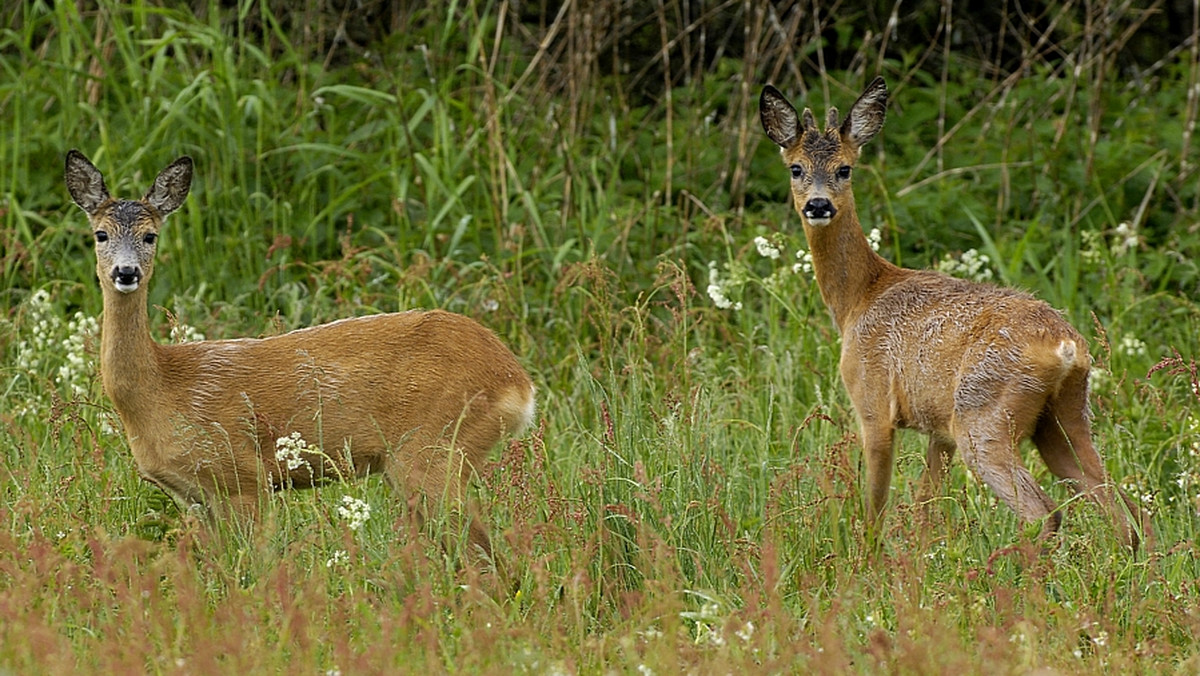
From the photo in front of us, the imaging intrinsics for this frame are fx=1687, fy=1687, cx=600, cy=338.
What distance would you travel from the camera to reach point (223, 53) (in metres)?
7.86

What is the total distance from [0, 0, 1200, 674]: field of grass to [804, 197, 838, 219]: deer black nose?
0.49 meters

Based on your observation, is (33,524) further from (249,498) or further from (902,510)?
(902,510)

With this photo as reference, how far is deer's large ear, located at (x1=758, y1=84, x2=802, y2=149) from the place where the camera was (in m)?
5.74

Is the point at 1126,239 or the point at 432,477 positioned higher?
the point at 432,477

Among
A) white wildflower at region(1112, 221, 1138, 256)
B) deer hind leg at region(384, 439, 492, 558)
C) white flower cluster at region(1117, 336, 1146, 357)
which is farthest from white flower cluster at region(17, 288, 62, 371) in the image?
white wildflower at region(1112, 221, 1138, 256)

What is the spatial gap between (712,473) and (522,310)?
226 cm

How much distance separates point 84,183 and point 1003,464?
9.45 ft

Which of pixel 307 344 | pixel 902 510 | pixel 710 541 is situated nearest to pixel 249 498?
pixel 307 344

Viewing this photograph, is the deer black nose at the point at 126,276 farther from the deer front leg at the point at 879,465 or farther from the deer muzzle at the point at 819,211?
the deer front leg at the point at 879,465

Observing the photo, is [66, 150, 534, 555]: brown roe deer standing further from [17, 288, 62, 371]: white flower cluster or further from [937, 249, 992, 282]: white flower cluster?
[937, 249, 992, 282]: white flower cluster

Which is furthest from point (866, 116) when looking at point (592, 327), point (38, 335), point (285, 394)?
point (38, 335)

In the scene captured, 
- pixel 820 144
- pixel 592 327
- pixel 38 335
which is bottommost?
pixel 592 327

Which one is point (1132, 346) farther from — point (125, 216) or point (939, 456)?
point (125, 216)

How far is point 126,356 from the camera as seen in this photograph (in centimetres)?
490
